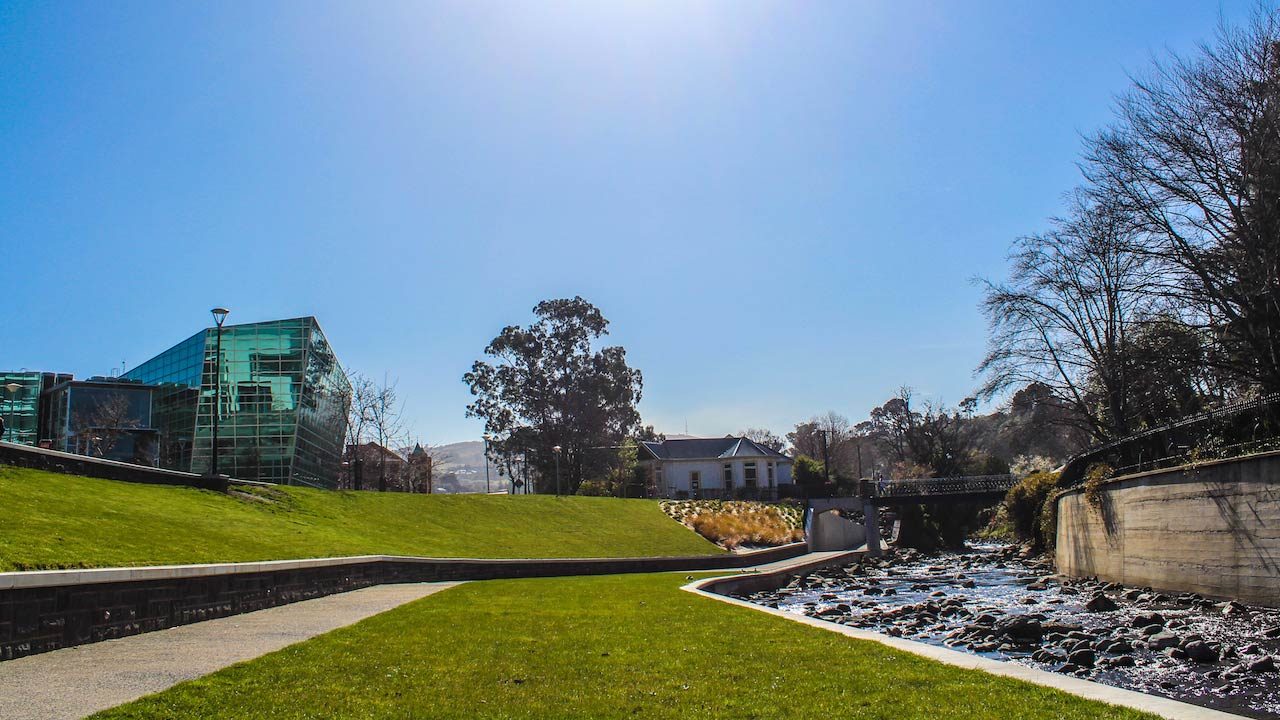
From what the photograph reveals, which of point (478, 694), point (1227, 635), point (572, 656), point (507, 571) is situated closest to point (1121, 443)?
point (1227, 635)

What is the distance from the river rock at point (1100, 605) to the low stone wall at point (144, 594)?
16.7m

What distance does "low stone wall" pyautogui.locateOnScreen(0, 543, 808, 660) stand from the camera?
843 cm

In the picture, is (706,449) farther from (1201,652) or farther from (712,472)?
(1201,652)

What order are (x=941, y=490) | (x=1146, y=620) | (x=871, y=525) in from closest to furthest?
(x=1146, y=620) → (x=871, y=525) → (x=941, y=490)

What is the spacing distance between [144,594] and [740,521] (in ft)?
114

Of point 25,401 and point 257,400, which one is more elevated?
point 25,401

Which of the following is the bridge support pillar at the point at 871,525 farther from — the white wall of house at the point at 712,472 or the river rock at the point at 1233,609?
the river rock at the point at 1233,609

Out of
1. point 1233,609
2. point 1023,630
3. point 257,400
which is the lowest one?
point 1233,609

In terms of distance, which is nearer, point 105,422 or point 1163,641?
point 1163,641

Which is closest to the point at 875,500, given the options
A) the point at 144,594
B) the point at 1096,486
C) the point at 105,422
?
the point at 1096,486

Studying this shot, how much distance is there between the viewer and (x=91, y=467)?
21.1 m

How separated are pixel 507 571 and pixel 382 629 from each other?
13.4m

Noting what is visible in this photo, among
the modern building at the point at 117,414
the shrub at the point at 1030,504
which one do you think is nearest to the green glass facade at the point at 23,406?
the modern building at the point at 117,414

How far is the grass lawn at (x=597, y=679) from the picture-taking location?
20.2ft
